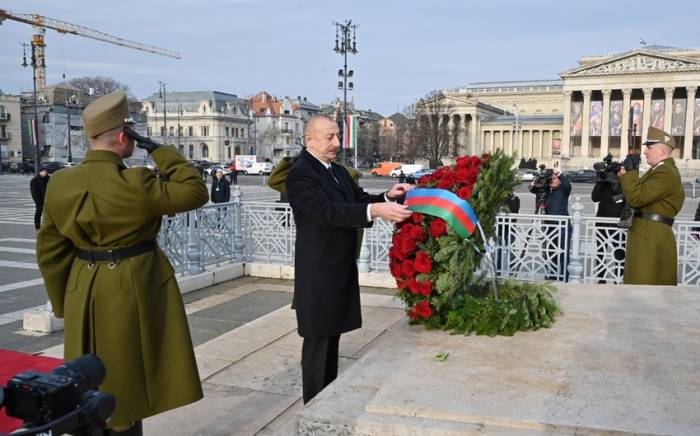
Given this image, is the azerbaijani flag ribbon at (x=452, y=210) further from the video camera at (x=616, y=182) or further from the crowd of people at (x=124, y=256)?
the video camera at (x=616, y=182)

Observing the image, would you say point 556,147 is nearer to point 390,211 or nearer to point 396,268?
point 396,268

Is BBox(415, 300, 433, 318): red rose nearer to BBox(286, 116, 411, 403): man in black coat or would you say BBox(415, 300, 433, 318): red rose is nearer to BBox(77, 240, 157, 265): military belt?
BBox(286, 116, 411, 403): man in black coat

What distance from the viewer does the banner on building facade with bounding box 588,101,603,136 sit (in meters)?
83.2

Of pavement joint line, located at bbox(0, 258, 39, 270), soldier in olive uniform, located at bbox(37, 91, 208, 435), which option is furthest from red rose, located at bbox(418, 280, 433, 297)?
pavement joint line, located at bbox(0, 258, 39, 270)

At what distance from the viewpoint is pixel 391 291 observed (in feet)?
27.2

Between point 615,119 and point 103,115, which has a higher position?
point 615,119

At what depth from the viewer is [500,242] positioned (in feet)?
24.9

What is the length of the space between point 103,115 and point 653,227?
15.7ft

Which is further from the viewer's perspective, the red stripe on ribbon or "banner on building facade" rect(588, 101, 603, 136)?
"banner on building facade" rect(588, 101, 603, 136)

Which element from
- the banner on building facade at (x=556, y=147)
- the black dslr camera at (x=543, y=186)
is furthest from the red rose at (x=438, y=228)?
the banner on building facade at (x=556, y=147)

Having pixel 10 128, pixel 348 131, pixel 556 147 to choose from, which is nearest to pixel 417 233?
pixel 348 131

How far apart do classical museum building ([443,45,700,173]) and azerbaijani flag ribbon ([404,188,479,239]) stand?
7482cm

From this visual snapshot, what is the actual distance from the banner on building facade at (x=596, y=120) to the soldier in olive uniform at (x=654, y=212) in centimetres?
8438

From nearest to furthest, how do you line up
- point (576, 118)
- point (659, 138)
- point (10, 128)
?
1. point (659, 138)
2. point (10, 128)
3. point (576, 118)
